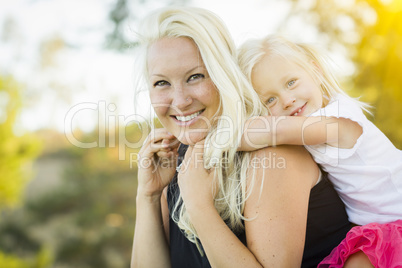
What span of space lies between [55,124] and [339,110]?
15028 millimetres

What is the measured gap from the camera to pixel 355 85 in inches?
266

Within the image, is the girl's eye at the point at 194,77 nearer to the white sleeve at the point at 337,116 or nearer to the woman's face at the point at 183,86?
the woman's face at the point at 183,86

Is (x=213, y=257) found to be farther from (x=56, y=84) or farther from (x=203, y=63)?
(x=56, y=84)

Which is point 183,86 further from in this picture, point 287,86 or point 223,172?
point 287,86

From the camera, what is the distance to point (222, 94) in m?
1.84

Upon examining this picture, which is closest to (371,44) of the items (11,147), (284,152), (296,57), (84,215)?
(296,57)

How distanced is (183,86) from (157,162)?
0.67 meters

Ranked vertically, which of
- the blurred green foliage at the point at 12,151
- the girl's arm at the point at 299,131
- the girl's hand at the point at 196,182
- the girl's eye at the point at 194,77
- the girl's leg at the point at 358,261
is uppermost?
the blurred green foliage at the point at 12,151

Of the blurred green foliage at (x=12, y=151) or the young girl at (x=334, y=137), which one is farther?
the blurred green foliage at (x=12, y=151)

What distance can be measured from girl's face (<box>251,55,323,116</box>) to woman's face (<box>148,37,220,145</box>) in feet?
1.13

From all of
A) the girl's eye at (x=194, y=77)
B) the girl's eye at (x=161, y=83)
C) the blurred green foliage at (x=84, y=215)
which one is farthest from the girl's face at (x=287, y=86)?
the blurred green foliage at (x=84, y=215)

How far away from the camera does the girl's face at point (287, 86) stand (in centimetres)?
214

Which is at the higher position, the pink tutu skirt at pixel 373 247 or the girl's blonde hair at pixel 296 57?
the girl's blonde hair at pixel 296 57

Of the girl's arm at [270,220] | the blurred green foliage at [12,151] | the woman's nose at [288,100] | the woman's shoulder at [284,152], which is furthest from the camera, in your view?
the blurred green foliage at [12,151]
